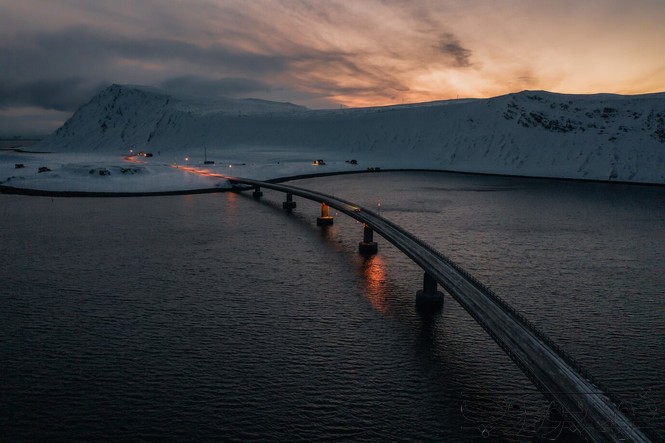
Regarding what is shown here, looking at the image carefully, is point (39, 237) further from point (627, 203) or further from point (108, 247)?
point (627, 203)

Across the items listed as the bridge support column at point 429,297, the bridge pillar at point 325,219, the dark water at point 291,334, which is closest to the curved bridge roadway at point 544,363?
the bridge support column at point 429,297

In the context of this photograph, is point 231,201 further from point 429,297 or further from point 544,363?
point 544,363

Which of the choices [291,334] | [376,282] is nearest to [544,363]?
[291,334]

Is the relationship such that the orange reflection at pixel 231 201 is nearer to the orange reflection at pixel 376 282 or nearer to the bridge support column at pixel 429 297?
the orange reflection at pixel 376 282

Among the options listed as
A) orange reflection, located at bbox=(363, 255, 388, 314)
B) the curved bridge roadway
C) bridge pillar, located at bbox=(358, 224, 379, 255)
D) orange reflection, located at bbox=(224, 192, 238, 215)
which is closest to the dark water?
orange reflection, located at bbox=(363, 255, 388, 314)

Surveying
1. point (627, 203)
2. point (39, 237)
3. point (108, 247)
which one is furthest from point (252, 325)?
point (627, 203)

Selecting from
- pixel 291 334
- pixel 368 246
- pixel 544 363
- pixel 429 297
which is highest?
pixel 544 363
